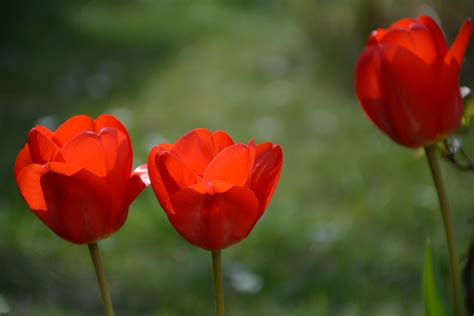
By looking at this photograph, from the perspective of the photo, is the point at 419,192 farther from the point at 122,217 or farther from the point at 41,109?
the point at 122,217

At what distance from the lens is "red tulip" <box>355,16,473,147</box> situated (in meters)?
0.91

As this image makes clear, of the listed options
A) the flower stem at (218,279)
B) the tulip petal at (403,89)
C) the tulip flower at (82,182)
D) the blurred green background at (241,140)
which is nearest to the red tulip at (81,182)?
the tulip flower at (82,182)

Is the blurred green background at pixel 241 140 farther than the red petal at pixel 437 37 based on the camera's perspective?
Yes

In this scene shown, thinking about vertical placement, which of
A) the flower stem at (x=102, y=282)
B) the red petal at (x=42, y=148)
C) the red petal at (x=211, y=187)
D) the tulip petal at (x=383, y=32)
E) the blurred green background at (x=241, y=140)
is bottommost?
the blurred green background at (x=241, y=140)

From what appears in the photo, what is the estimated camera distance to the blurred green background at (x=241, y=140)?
7.17 ft

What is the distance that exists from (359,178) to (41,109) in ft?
5.04

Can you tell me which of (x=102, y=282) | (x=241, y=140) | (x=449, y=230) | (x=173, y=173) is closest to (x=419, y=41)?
(x=449, y=230)

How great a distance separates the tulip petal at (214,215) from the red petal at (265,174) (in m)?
0.03

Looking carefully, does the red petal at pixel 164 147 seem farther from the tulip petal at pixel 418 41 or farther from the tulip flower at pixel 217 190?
the tulip petal at pixel 418 41

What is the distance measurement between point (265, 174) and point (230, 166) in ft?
0.15

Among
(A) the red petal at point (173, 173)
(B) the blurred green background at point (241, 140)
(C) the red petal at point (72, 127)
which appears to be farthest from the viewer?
(B) the blurred green background at point (241, 140)

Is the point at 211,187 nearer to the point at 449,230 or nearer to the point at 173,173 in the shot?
the point at 173,173

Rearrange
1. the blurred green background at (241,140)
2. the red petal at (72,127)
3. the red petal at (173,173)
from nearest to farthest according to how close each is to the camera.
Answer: the red petal at (173,173) → the red petal at (72,127) → the blurred green background at (241,140)

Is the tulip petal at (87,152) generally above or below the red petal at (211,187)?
above
